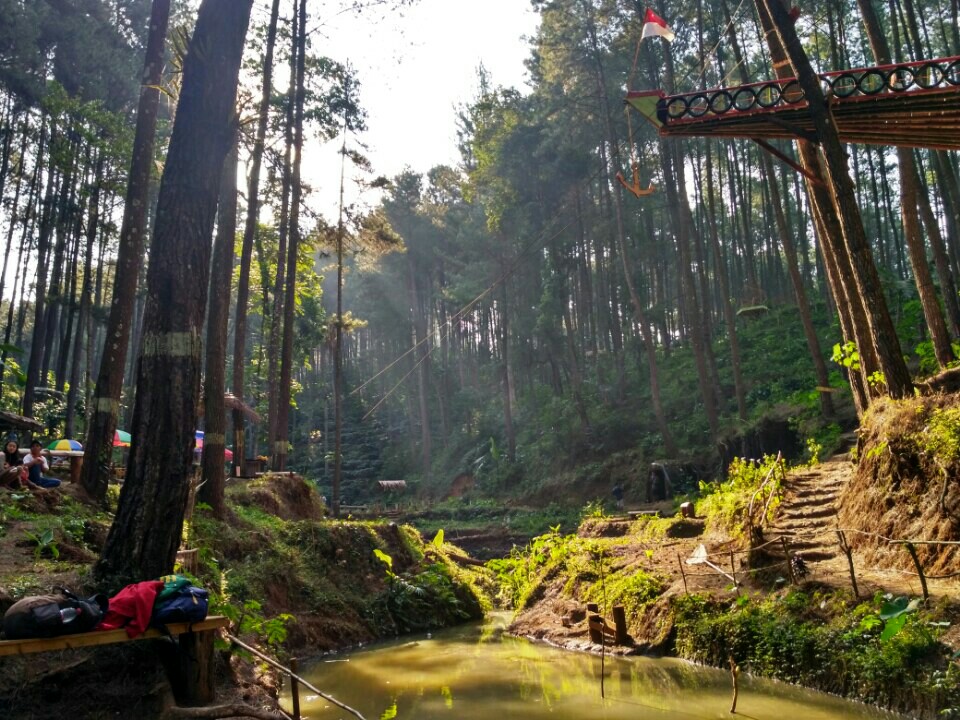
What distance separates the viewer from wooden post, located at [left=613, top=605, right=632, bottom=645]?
10438mm

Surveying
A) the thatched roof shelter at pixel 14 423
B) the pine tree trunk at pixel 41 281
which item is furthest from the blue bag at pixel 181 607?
the pine tree trunk at pixel 41 281

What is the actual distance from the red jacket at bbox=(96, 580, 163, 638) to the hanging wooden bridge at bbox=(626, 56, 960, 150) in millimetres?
9118

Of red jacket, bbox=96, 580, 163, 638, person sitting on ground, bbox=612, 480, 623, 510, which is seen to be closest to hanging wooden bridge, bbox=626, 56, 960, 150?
red jacket, bbox=96, 580, 163, 638

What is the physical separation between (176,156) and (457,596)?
11145 millimetres

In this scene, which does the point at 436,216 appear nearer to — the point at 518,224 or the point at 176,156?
the point at 518,224

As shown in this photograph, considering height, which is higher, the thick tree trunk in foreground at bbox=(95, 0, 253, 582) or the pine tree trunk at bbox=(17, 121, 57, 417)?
the pine tree trunk at bbox=(17, 121, 57, 417)

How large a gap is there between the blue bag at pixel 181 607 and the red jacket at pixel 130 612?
71 mm

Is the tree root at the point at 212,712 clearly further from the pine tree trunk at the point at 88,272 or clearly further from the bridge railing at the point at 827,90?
the pine tree trunk at the point at 88,272

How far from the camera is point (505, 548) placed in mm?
24516

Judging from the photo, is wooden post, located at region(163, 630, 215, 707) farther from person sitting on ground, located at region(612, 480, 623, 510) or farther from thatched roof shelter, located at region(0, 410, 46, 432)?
person sitting on ground, located at region(612, 480, 623, 510)

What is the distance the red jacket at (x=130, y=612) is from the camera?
5023 millimetres

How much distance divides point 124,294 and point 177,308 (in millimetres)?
5699

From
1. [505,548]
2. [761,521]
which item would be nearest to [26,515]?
[761,521]

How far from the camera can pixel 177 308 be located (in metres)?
6.32
